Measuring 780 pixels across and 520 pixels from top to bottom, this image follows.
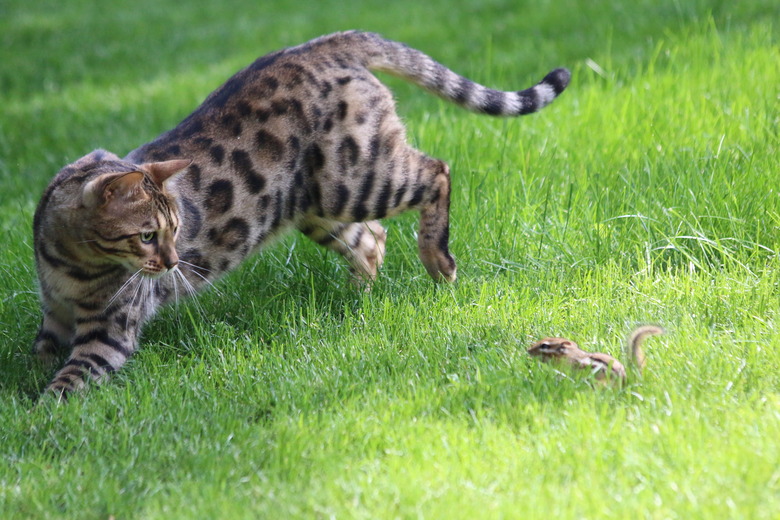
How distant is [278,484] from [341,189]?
205 cm

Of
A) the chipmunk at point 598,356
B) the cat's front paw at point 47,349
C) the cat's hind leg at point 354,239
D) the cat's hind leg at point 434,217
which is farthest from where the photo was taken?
the cat's hind leg at point 354,239

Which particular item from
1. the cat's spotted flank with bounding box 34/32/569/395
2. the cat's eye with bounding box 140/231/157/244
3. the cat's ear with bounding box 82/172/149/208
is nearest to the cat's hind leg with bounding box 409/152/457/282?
the cat's spotted flank with bounding box 34/32/569/395

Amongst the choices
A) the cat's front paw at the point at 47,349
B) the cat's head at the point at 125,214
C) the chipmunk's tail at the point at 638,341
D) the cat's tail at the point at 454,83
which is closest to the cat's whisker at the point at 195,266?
the cat's head at the point at 125,214

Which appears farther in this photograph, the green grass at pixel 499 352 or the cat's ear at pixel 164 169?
the cat's ear at pixel 164 169

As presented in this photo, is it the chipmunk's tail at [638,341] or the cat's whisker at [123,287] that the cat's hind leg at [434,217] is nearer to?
the chipmunk's tail at [638,341]

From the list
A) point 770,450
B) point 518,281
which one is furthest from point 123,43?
point 770,450

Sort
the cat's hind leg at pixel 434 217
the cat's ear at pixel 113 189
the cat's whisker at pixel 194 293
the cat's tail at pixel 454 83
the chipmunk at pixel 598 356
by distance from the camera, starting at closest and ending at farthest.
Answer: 1. the chipmunk at pixel 598 356
2. the cat's ear at pixel 113 189
3. the cat's whisker at pixel 194 293
4. the cat's hind leg at pixel 434 217
5. the cat's tail at pixel 454 83

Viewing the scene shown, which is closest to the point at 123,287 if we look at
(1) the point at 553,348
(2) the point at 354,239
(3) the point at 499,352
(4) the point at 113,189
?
(4) the point at 113,189

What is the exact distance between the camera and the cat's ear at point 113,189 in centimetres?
403

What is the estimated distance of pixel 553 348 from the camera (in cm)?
375

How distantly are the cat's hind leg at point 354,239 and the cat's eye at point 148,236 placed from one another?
1.07 m

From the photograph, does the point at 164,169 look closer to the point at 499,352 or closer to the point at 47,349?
the point at 47,349

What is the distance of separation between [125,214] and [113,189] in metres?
0.13

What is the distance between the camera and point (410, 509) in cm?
295
